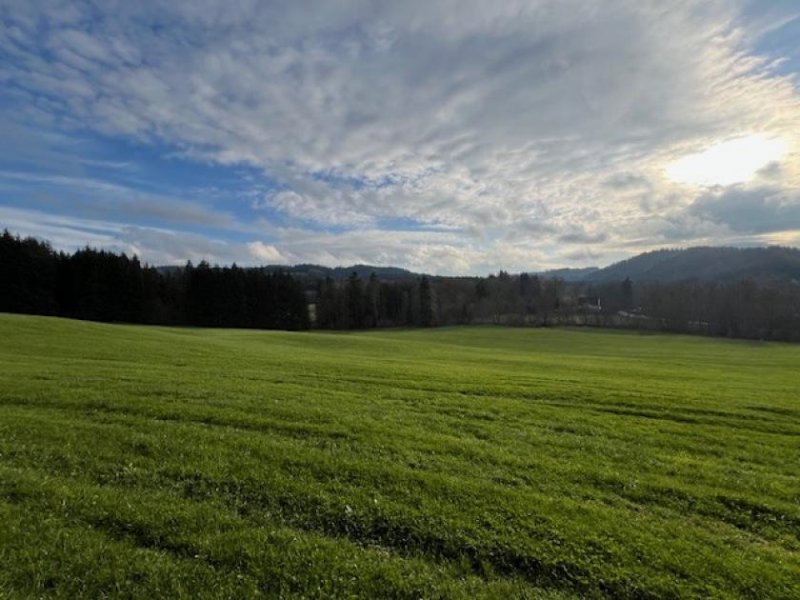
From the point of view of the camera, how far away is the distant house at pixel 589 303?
13864 centimetres

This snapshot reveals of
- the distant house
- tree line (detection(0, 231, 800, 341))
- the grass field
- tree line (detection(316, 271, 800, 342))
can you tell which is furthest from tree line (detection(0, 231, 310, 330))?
the distant house

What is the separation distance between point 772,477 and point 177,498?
12889mm

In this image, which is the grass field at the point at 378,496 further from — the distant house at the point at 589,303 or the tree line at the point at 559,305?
the distant house at the point at 589,303

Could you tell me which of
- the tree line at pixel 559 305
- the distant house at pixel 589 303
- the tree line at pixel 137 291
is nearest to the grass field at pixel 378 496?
the tree line at pixel 137 291

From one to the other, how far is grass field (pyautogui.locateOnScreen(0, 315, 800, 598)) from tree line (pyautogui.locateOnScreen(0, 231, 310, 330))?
243 ft

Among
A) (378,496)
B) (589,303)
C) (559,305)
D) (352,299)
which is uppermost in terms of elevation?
(352,299)

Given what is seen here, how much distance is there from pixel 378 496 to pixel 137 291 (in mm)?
90053

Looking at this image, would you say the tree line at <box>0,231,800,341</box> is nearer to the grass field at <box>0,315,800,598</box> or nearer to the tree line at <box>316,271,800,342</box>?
the tree line at <box>316,271,800,342</box>

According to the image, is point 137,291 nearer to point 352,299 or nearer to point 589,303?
point 352,299

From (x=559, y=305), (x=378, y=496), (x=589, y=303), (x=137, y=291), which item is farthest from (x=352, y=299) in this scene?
(x=378, y=496)

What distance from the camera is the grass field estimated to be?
256 inches

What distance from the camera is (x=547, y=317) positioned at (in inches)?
4840

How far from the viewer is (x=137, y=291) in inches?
3369

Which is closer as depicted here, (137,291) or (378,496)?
(378,496)
